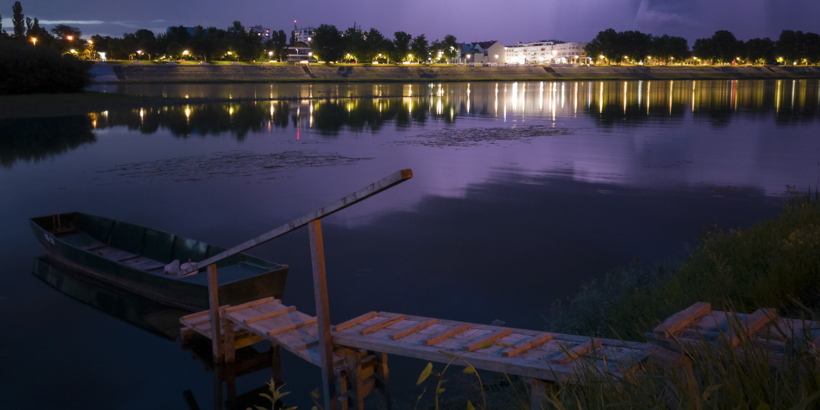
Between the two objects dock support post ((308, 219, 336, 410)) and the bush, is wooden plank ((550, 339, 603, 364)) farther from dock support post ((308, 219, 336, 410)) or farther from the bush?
the bush

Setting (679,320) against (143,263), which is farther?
(143,263)

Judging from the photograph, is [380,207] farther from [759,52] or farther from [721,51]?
[759,52]

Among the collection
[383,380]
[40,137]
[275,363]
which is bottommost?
[275,363]

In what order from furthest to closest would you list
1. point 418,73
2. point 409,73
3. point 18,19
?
point 409,73, point 418,73, point 18,19

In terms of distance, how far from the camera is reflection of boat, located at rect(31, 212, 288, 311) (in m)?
9.27

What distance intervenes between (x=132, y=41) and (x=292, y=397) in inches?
6644

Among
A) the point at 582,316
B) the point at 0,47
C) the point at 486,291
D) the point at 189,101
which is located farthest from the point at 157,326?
the point at 0,47

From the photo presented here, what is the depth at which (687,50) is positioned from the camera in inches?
7692

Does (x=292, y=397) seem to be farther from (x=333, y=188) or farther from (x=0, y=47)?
(x=0, y=47)

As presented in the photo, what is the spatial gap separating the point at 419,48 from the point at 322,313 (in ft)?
574

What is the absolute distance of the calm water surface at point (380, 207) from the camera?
880 cm

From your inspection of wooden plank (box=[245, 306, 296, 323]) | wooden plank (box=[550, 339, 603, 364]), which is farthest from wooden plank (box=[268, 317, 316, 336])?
wooden plank (box=[550, 339, 603, 364])

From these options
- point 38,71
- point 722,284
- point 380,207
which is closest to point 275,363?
point 722,284

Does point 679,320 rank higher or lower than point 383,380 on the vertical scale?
higher
